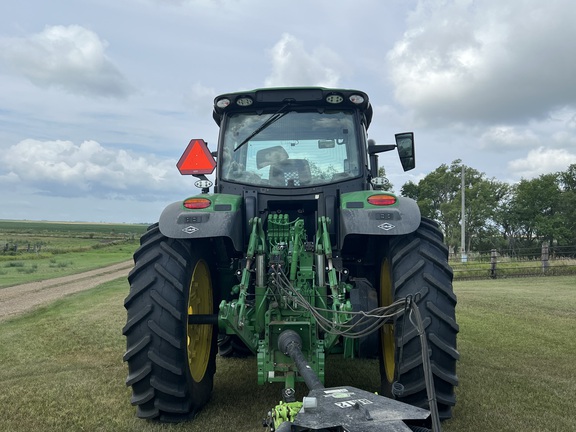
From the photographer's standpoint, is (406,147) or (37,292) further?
(37,292)

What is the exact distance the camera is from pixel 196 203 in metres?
3.80

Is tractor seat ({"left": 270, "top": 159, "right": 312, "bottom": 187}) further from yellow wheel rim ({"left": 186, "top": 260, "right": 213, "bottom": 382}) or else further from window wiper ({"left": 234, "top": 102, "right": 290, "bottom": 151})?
yellow wheel rim ({"left": 186, "top": 260, "right": 213, "bottom": 382})

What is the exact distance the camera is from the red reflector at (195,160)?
4.41 m

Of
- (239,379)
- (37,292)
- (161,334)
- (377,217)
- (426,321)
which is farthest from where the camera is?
(37,292)

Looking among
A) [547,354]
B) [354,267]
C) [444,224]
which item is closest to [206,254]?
[354,267]

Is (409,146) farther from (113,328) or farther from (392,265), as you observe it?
(113,328)

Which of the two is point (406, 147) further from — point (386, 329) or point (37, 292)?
point (37, 292)

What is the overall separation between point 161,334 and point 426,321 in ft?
6.01

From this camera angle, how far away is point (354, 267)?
453 centimetres

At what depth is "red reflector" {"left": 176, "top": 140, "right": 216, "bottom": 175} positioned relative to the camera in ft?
14.5

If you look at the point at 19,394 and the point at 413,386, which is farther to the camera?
the point at 19,394

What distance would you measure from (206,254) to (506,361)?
3.73 metres

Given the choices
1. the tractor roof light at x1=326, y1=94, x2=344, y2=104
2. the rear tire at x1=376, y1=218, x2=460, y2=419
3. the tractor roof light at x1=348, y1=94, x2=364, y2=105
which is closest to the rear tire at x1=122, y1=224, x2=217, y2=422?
the rear tire at x1=376, y1=218, x2=460, y2=419

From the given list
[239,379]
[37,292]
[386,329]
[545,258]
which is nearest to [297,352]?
[386,329]
